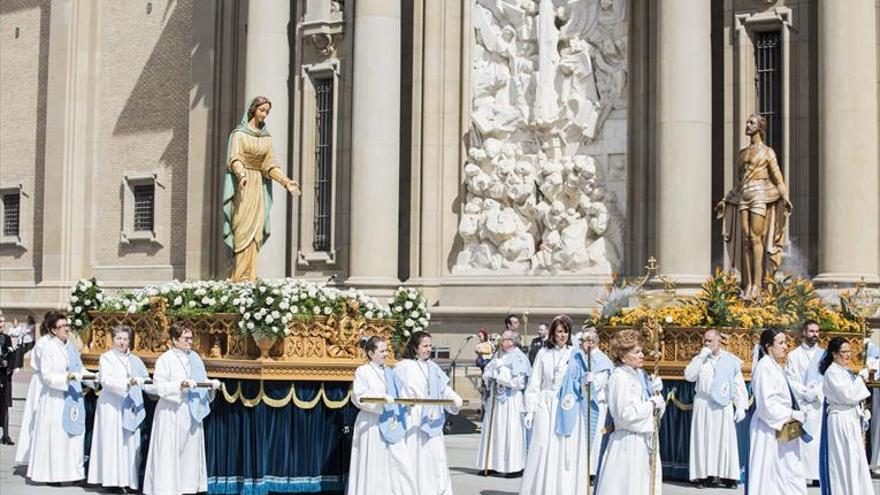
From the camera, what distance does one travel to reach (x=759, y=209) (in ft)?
64.1

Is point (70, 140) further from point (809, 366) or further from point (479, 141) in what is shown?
point (809, 366)

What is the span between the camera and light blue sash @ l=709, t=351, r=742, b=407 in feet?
54.1

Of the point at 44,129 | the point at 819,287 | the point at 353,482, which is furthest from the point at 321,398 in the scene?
the point at 44,129

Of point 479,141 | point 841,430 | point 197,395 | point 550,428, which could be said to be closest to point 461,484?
point 550,428

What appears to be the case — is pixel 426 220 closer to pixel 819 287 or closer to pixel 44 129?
pixel 819 287

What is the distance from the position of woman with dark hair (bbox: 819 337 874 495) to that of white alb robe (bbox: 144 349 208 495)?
20.8 ft

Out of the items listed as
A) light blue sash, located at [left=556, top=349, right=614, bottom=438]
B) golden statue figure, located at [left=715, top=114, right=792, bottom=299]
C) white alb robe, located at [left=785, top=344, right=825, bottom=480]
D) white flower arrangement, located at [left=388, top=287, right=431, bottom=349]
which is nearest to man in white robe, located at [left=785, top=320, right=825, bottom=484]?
white alb robe, located at [left=785, top=344, right=825, bottom=480]

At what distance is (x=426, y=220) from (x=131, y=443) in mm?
12687

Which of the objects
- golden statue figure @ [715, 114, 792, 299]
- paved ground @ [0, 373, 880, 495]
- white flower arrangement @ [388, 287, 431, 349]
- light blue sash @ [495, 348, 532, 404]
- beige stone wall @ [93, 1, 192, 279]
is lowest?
paved ground @ [0, 373, 880, 495]

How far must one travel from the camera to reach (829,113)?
72.9 feet

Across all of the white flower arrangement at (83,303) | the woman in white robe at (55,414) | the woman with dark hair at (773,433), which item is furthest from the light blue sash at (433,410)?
the white flower arrangement at (83,303)

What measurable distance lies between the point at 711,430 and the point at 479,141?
11.4 meters

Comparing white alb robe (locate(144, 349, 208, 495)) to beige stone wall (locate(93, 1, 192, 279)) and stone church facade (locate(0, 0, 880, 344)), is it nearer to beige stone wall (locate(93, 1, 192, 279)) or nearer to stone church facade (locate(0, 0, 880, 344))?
stone church facade (locate(0, 0, 880, 344))

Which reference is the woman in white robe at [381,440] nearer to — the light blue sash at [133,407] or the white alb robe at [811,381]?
the light blue sash at [133,407]
